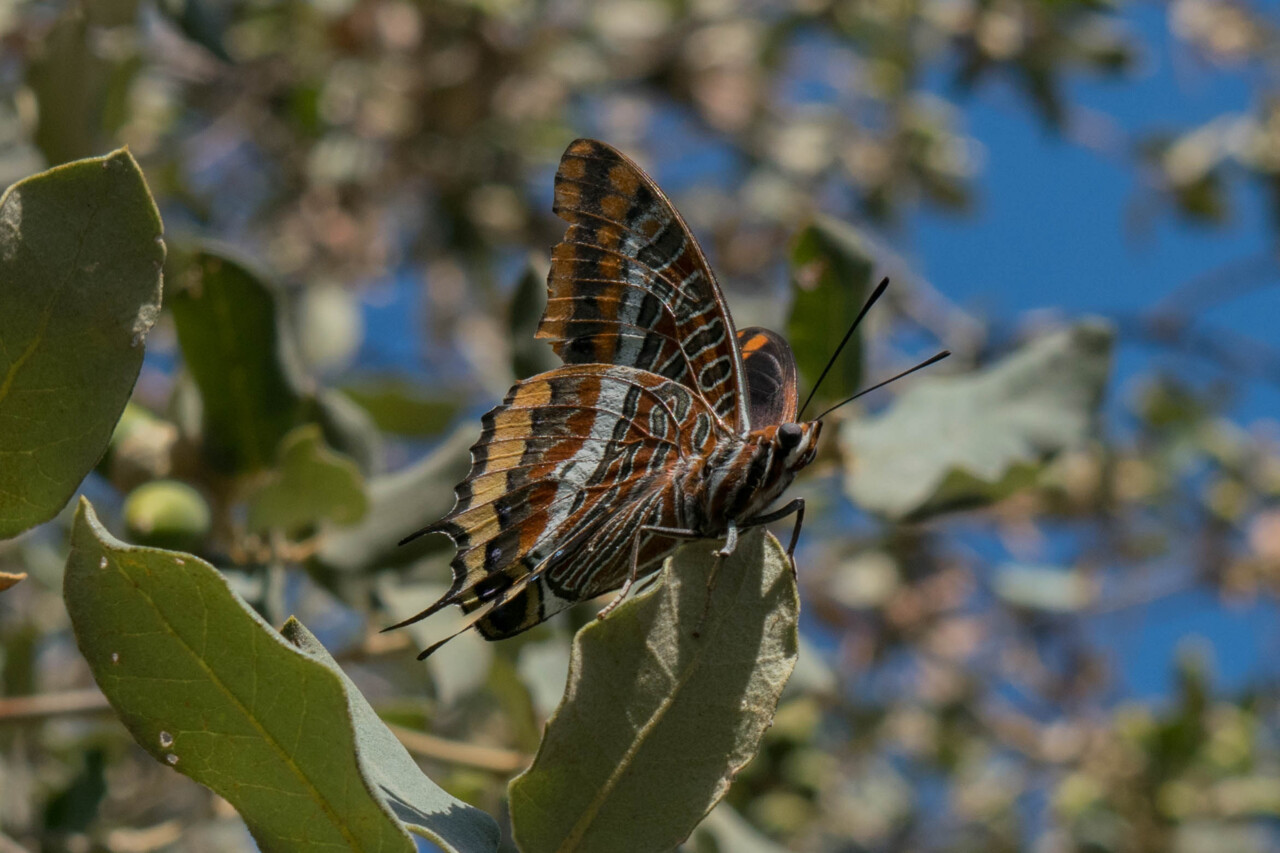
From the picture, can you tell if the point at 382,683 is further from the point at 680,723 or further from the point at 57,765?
the point at 680,723

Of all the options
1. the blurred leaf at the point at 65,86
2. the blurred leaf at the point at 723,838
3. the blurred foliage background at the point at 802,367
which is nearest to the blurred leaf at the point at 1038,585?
the blurred foliage background at the point at 802,367

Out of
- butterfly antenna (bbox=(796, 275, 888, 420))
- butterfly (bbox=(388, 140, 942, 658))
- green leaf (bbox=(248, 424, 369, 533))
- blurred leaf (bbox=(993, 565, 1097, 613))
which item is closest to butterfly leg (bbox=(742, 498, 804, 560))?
butterfly (bbox=(388, 140, 942, 658))

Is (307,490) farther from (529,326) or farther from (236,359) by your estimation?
(529,326)

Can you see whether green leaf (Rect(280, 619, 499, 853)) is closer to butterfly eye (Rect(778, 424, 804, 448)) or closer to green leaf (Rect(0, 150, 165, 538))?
green leaf (Rect(0, 150, 165, 538))

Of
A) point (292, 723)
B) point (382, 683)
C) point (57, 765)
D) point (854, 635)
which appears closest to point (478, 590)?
point (292, 723)

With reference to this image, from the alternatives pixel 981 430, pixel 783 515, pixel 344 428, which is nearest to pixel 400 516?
pixel 344 428

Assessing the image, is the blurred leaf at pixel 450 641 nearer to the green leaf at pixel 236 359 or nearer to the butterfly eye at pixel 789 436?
the green leaf at pixel 236 359
